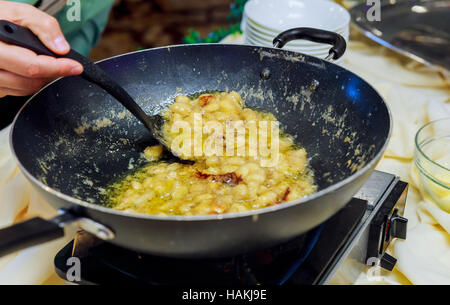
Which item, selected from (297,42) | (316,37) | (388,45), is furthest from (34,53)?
(388,45)

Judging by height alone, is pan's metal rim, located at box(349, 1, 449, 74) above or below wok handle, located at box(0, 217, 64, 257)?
below

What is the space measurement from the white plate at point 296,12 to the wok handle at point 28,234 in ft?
4.05

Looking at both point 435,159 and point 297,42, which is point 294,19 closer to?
point 297,42

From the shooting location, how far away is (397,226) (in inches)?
43.8

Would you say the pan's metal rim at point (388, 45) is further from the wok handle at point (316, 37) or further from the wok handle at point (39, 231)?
the wok handle at point (39, 231)

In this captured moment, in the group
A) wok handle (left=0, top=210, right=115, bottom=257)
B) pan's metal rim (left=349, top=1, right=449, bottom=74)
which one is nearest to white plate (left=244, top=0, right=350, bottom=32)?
pan's metal rim (left=349, top=1, right=449, bottom=74)

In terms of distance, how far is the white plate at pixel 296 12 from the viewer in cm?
176

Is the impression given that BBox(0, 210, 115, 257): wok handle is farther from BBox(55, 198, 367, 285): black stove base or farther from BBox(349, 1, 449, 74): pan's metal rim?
BBox(349, 1, 449, 74): pan's metal rim

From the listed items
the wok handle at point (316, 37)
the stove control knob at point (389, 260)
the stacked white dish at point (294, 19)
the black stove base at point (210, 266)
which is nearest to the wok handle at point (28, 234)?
the black stove base at point (210, 266)

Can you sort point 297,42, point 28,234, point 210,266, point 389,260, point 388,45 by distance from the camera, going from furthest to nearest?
1. point 388,45
2. point 297,42
3. point 389,260
4. point 210,266
5. point 28,234

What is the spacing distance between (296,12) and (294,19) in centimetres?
4

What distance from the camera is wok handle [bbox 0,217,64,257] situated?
2.41 feet
